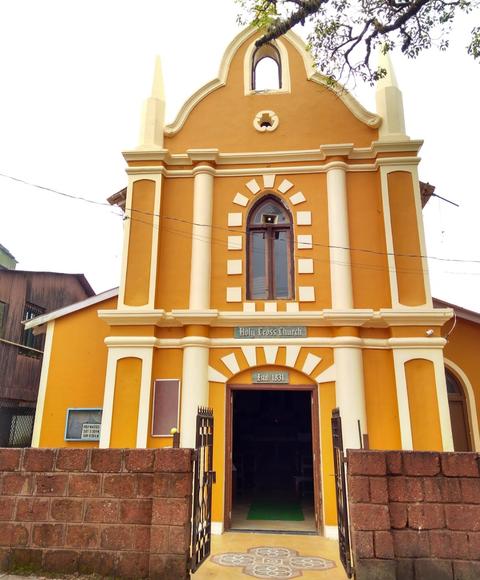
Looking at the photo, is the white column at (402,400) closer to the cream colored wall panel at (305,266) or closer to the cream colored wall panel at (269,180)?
the cream colored wall panel at (305,266)

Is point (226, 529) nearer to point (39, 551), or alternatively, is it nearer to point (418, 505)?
point (39, 551)

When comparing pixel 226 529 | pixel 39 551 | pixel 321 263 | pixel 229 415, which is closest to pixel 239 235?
pixel 321 263

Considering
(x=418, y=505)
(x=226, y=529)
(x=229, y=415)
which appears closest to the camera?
(x=418, y=505)

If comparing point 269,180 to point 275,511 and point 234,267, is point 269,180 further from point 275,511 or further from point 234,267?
point 275,511

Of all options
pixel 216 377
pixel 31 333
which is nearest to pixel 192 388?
pixel 216 377

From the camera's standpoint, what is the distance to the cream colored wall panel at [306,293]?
8.87 meters

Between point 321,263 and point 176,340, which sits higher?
point 321,263

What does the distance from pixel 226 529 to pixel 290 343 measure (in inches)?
132

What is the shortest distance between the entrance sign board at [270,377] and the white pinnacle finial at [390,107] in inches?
205

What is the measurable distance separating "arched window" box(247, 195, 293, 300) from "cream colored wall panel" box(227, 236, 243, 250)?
9.2 inches

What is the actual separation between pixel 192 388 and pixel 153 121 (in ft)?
19.2

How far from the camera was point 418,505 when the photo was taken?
4.97 meters

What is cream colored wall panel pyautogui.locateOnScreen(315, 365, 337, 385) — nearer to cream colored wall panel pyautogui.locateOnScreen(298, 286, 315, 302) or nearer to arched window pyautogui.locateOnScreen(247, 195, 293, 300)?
cream colored wall panel pyautogui.locateOnScreen(298, 286, 315, 302)

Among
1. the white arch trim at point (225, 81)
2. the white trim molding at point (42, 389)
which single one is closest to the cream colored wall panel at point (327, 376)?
the white arch trim at point (225, 81)
